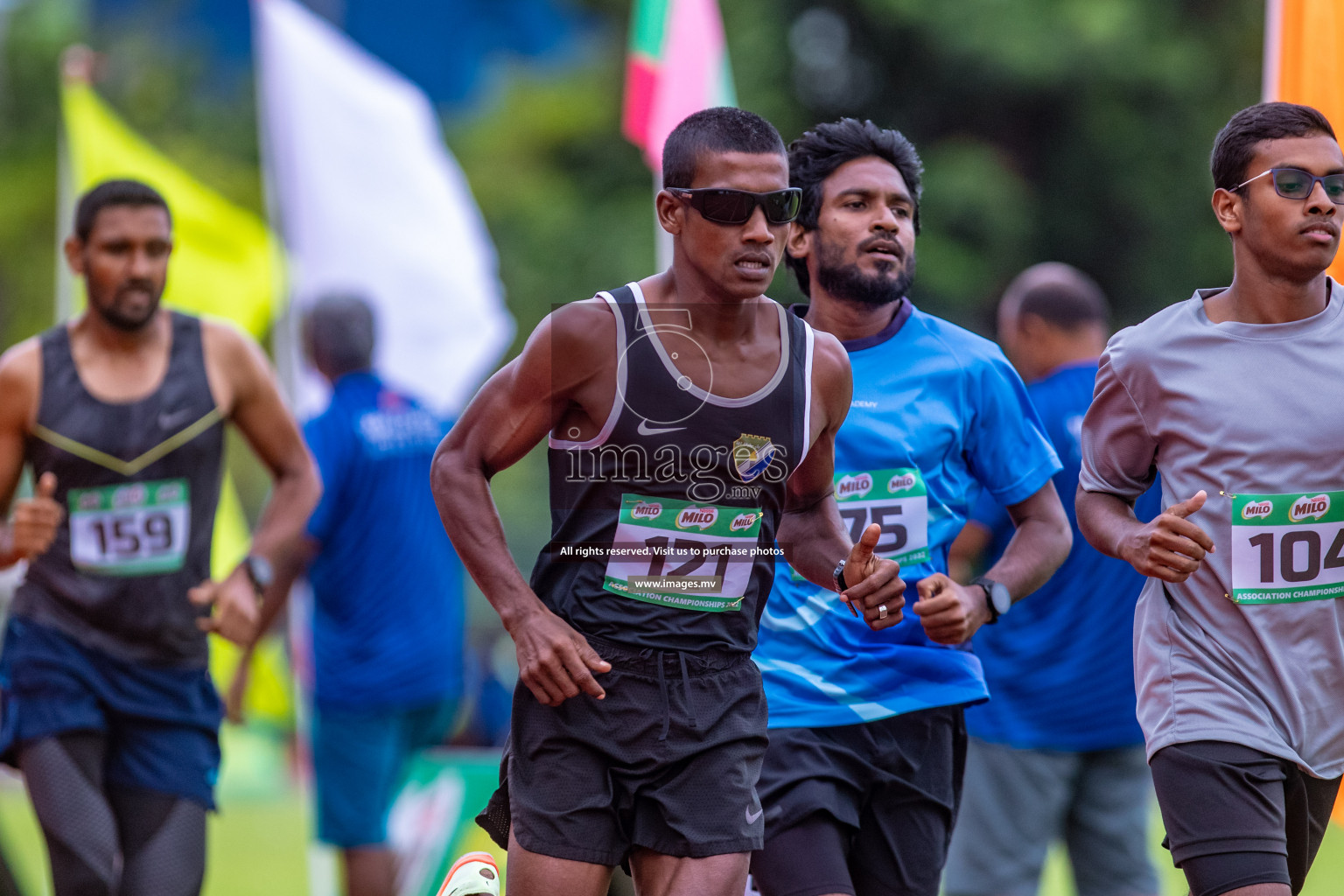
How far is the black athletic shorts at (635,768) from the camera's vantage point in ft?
12.9

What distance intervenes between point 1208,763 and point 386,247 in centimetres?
697

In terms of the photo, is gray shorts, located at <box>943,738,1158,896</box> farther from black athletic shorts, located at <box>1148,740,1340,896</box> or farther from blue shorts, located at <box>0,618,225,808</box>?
blue shorts, located at <box>0,618,225,808</box>

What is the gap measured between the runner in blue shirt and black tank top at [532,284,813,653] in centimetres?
65

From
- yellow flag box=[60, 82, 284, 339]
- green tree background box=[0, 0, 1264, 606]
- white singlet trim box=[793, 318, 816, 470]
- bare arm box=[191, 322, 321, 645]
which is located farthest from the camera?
green tree background box=[0, 0, 1264, 606]

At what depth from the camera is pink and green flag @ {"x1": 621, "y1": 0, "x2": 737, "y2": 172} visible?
312 inches

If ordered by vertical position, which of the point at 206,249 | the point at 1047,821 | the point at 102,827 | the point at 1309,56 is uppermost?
the point at 206,249

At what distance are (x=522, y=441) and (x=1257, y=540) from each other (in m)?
1.75

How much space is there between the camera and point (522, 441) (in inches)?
160

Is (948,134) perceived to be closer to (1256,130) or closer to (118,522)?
(118,522)

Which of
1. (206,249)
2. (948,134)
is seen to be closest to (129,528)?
(206,249)

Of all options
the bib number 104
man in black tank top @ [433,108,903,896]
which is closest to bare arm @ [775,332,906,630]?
man in black tank top @ [433,108,903,896]

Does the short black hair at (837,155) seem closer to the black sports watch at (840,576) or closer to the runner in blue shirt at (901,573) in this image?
the runner in blue shirt at (901,573)

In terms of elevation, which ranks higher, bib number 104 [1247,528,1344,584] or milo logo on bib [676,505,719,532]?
milo logo on bib [676,505,719,532]

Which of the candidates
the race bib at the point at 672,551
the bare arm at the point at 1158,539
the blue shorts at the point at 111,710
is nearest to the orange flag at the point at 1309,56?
the bare arm at the point at 1158,539
